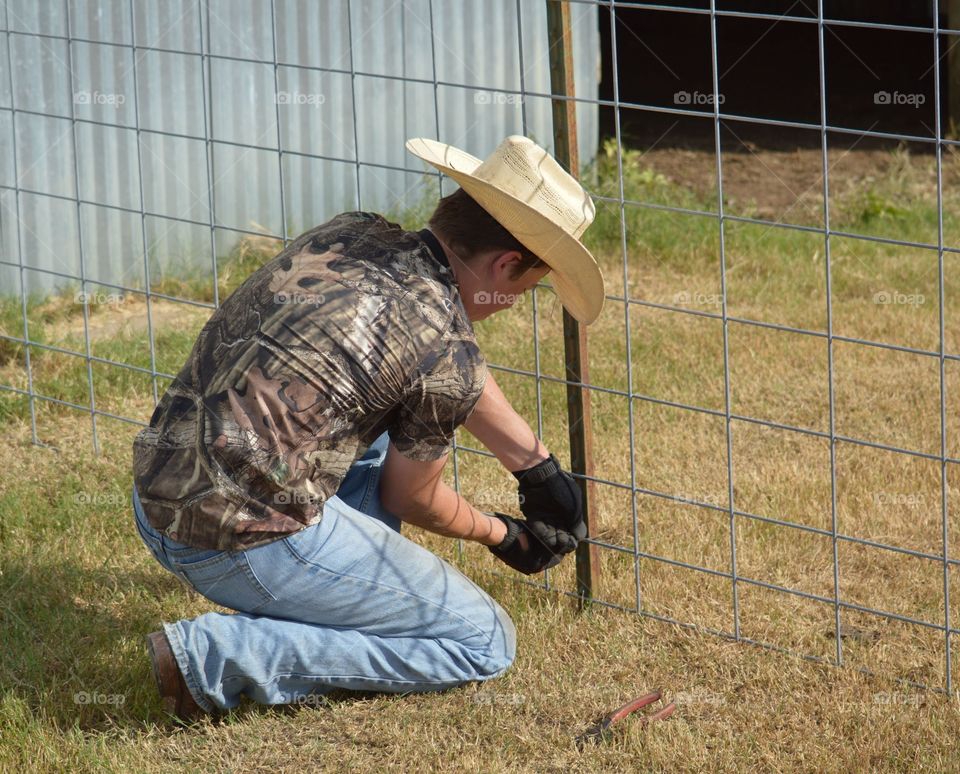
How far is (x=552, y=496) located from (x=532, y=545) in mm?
161

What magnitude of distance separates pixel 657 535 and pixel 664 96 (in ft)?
22.7

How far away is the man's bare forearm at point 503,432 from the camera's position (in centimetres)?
319

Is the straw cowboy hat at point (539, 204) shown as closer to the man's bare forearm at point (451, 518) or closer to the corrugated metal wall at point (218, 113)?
the man's bare forearm at point (451, 518)

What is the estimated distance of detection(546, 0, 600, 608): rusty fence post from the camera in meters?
3.27

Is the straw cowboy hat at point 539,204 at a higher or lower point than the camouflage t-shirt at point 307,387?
higher

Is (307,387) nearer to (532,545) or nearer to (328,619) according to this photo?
(328,619)

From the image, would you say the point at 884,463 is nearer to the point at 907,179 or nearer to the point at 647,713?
the point at 647,713

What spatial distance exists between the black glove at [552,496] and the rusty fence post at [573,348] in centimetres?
23

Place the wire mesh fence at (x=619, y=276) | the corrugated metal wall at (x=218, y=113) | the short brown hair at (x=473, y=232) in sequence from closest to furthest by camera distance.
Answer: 1. the short brown hair at (x=473, y=232)
2. the wire mesh fence at (x=619, y=276)
3. the corrugated metal wall at (x=218, y=113)

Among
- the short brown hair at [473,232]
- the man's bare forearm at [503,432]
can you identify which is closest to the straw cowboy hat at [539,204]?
the short brown hair at [473,232]

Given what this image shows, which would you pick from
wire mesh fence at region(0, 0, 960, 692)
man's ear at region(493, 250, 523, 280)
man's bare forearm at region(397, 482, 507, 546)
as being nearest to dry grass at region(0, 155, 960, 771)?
wire mesh fence at region(0, 0, 960, 692)

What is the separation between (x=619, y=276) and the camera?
664 cm

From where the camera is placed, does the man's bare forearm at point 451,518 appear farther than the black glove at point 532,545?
No

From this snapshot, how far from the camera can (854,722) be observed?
3.05 meters
